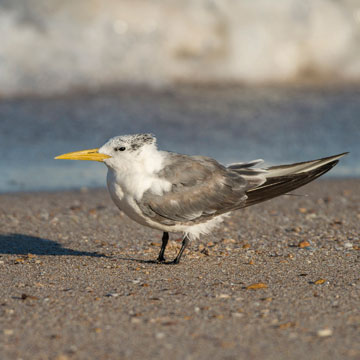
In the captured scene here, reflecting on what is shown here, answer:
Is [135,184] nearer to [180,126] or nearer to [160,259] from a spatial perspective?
[160,259]

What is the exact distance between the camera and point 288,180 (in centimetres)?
490

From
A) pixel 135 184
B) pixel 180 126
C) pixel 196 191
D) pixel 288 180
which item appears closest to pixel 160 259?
pixel 196 191

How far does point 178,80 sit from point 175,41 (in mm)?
1253

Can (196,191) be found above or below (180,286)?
above

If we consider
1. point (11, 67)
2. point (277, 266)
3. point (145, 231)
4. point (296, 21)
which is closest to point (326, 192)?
point (145, 231)

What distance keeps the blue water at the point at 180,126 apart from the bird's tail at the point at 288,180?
3029mm

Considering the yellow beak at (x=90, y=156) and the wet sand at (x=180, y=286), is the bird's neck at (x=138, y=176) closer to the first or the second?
the yellow beak at (x=90, y=156)

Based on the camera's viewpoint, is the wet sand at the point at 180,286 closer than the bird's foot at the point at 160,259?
Yes

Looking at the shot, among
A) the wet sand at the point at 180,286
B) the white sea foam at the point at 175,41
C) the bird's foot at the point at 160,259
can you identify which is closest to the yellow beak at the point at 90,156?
the wet sand at the point at 180,286

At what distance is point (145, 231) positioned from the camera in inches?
229

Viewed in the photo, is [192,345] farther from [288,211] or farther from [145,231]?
[288,211]

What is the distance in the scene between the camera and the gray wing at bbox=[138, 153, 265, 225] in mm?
4500

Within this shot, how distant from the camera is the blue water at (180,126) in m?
8.16

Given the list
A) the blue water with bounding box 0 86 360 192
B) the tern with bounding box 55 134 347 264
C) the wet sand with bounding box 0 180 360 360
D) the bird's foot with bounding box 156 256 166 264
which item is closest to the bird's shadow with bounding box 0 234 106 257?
the wet sand with bounding box 0 180 360 360
